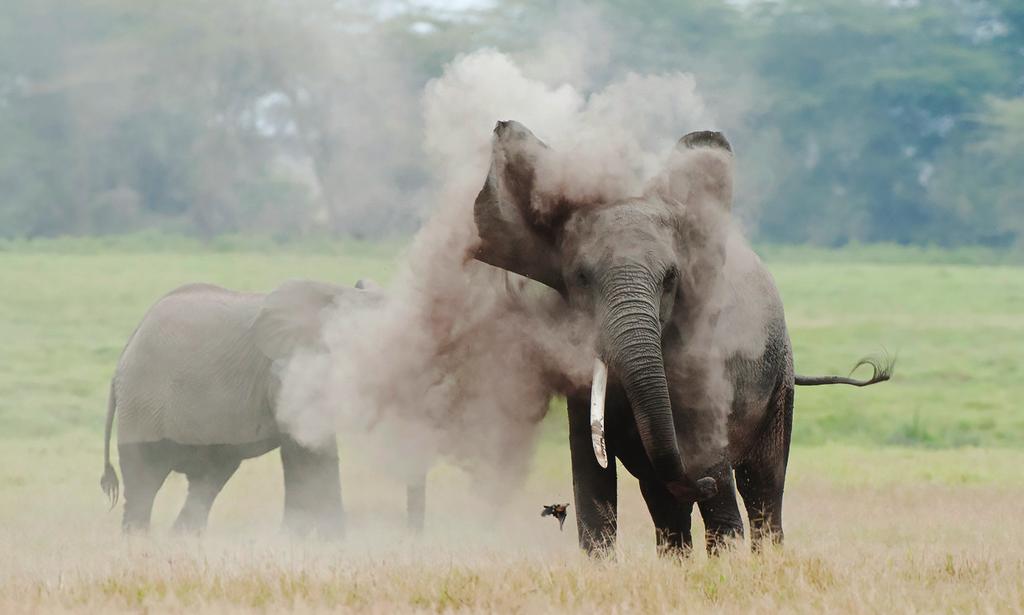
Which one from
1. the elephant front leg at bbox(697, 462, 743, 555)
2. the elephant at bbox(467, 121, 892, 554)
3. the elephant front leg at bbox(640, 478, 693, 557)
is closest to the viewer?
the elephant at bbox(467, 121, 892, 554)

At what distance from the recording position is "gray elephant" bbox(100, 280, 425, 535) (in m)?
13.0

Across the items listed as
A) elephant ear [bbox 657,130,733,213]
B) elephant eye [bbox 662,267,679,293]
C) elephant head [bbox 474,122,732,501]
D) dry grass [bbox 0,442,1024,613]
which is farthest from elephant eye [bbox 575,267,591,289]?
dry grass [bbox 0,442,1024,613]

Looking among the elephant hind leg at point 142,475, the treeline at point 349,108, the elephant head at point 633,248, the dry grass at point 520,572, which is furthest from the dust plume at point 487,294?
the treeline at point 349,108

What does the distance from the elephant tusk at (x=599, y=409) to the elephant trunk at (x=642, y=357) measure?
4.1 inches

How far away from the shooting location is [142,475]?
14.1m

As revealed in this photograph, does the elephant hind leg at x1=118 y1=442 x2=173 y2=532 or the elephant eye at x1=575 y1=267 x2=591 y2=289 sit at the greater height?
the elephant eye at x1=575 y1=267 x2=591 y2=289

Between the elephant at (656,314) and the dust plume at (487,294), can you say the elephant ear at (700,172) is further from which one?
the dust plume at (487,294)

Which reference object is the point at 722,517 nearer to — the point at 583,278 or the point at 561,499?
the point at 583,278

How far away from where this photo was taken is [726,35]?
2181 inches

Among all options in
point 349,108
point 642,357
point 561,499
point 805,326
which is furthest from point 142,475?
point 349,108

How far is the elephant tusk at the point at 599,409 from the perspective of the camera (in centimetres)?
744

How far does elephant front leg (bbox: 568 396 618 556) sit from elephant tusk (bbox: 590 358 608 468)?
2.26ft

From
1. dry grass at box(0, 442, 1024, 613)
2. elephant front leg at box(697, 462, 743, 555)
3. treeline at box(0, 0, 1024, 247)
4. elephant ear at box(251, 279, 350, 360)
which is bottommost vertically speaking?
dry grass at box(0, 442, 1024, 613)

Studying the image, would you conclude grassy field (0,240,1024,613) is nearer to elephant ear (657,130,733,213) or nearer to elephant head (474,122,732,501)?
elephant head (474,122,732,501)
